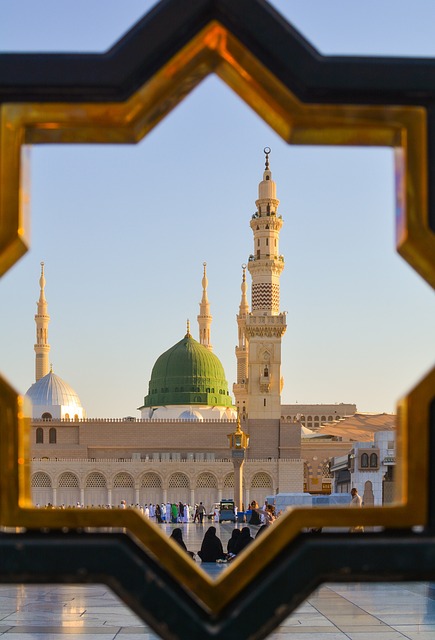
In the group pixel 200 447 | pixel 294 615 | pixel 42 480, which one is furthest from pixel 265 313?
pixel 294 615

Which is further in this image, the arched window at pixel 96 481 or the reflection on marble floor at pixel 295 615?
the arched window at pixel 96 481

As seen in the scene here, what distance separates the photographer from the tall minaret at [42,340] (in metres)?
47.7

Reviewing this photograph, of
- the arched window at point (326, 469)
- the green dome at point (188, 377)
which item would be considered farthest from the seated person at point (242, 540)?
the green dome at point (188, 377)

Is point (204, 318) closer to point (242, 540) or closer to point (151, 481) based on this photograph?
point (151, 481)

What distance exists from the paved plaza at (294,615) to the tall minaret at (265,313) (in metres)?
33.5

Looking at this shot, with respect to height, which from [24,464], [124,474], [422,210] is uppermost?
[422,210]

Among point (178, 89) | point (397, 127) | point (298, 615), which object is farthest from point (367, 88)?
point (298, 615)

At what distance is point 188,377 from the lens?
151 feet

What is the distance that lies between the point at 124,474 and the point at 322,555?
131 ft

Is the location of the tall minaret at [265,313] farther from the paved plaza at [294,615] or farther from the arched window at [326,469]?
the paved plaza at [294,615]

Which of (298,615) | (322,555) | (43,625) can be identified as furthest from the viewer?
(298,615)

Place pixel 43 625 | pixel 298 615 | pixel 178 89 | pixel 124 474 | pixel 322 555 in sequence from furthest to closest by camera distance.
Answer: pixel 124 474 < pixel 298 615 < pixel 43 625 < pixel 178 89 < pixel 322 555

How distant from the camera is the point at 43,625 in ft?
15.8

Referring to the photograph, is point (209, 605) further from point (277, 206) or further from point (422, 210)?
point (277, 206)
